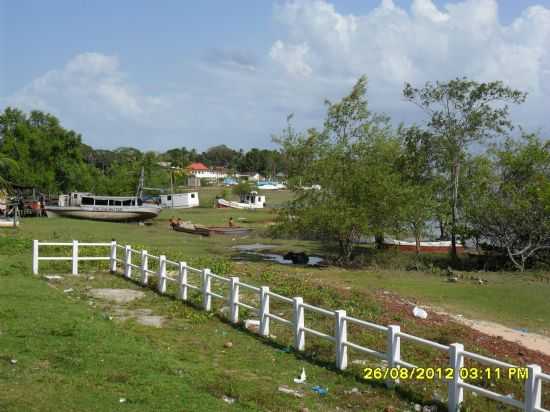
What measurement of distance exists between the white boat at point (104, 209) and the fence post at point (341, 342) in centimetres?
5008

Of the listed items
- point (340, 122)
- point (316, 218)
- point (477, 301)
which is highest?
point (340, 122)

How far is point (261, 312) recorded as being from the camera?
12633 millimetres

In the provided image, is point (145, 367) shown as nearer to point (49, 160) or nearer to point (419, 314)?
point (419, 314)

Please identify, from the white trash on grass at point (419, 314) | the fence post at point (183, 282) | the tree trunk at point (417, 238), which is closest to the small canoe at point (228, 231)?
the tree trunk at point (417, 238)

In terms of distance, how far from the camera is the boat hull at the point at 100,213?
58.2 meters

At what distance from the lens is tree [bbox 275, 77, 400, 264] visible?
30203 mm

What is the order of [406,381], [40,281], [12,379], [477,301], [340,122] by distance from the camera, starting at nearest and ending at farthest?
[12,379], [406,381], [40,281], [477,301], [340,122]

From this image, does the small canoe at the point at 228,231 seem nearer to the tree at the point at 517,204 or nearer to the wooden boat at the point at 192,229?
the wooden boat at the point at 192,229

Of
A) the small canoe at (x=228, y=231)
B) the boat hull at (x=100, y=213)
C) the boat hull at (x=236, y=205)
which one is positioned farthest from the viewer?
the boat hull at (x=236, y=205)

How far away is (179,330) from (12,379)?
15.2 ft

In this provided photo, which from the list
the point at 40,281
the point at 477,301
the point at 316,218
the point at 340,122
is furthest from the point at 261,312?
the point at 340,122

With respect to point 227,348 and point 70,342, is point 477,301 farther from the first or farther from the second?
point 70,342

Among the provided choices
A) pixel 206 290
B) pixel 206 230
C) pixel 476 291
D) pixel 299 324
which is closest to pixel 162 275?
pixel 206 290

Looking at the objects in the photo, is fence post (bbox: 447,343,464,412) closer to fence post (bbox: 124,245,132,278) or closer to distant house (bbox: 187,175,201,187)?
fence post (bbox: 124,245,132,278)
